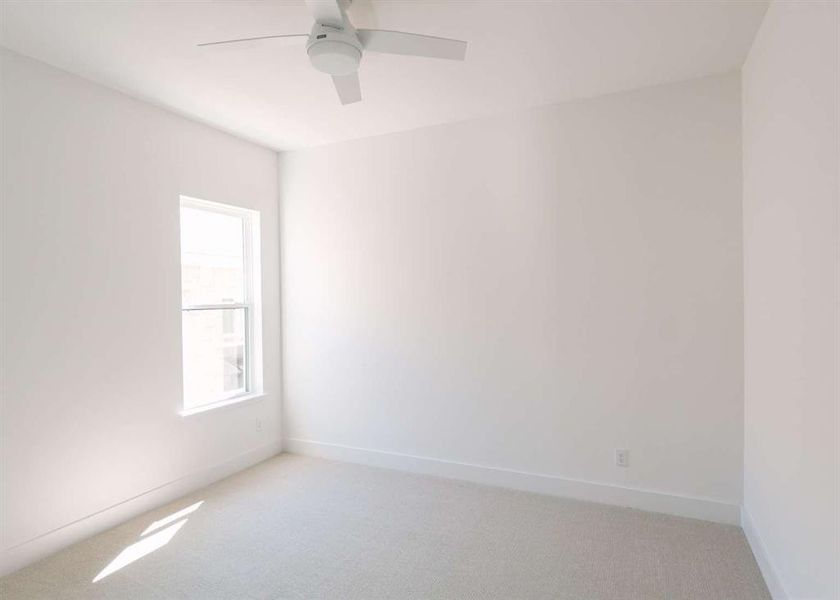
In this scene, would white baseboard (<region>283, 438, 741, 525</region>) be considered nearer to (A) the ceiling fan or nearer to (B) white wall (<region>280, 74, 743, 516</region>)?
(B) white wall (<region>280, 74, 743, 516</region>)

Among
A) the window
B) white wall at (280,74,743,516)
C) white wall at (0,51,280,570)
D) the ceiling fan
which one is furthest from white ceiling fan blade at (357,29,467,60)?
the window

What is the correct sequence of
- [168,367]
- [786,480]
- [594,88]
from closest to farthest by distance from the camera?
1. [786,480]
2. [594,88]
3. [168,367]

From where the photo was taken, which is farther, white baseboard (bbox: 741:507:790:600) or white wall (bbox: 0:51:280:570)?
white wall (bbox: 0:51:280:570)

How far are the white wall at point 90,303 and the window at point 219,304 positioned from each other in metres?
0.17

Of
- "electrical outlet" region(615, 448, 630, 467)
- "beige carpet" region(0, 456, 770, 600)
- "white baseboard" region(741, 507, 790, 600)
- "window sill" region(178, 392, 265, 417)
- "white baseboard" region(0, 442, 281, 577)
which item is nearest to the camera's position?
"white baseboard" region(741, 507, 790, 600)

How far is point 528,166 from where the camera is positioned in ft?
10.7

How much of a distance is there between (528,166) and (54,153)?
2.93 meters

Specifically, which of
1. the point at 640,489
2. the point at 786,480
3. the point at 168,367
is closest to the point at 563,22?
the point at 786,480

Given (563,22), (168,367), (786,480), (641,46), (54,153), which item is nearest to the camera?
(786,480)

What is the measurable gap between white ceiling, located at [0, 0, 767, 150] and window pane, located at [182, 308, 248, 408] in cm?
155

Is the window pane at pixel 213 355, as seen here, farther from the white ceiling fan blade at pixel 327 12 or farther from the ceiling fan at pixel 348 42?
the white ceiling fan blade at pixel 327 12

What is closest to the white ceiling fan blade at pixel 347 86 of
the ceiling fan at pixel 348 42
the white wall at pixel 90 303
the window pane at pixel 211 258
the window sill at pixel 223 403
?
the ceiling fan at pixel 348 42

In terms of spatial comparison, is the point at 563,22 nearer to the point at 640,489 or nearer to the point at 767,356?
the point at 767,356

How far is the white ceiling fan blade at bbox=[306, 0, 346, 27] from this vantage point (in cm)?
→ 169
